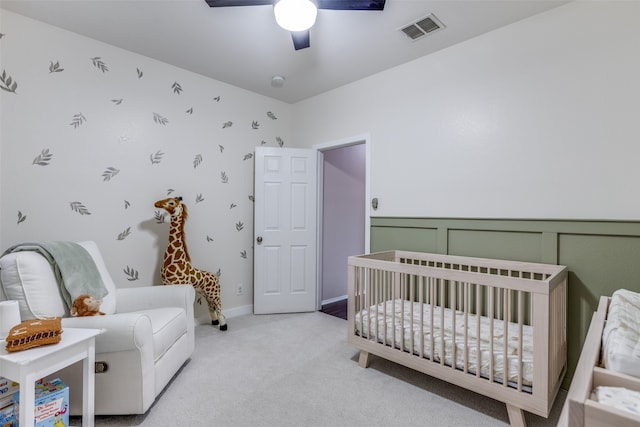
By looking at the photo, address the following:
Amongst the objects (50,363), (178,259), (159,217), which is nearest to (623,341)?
(50,363)

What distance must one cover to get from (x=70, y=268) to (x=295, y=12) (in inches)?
78.6

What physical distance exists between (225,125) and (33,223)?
1.83 m

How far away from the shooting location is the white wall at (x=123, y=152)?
2.13 m

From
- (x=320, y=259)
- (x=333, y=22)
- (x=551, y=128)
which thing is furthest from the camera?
(x=320, y=259)

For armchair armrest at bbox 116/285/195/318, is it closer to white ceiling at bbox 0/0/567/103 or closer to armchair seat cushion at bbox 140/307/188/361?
armchair seat cushion at bbox 140/307/188/361

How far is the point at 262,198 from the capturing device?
11.2 feet

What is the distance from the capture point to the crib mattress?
77 cm

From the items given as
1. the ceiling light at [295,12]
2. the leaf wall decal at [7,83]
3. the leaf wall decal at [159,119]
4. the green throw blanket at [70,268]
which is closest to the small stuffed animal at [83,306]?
the green throw blanket at [70,268]

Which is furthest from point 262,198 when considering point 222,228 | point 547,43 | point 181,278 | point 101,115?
point 547,43

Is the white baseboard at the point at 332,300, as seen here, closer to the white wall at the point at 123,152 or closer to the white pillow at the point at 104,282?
the white wall at the point at 123,152

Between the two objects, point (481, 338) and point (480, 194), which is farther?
point (480, 194)

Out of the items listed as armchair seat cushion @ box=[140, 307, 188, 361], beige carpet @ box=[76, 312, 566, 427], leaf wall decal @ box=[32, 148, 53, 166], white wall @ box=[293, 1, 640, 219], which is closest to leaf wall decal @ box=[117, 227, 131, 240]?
leaf wall decal @ box=[32, 148, 53, 166]

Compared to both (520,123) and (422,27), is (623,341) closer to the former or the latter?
(520,123)

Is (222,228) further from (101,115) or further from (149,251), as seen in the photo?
(101,115)
